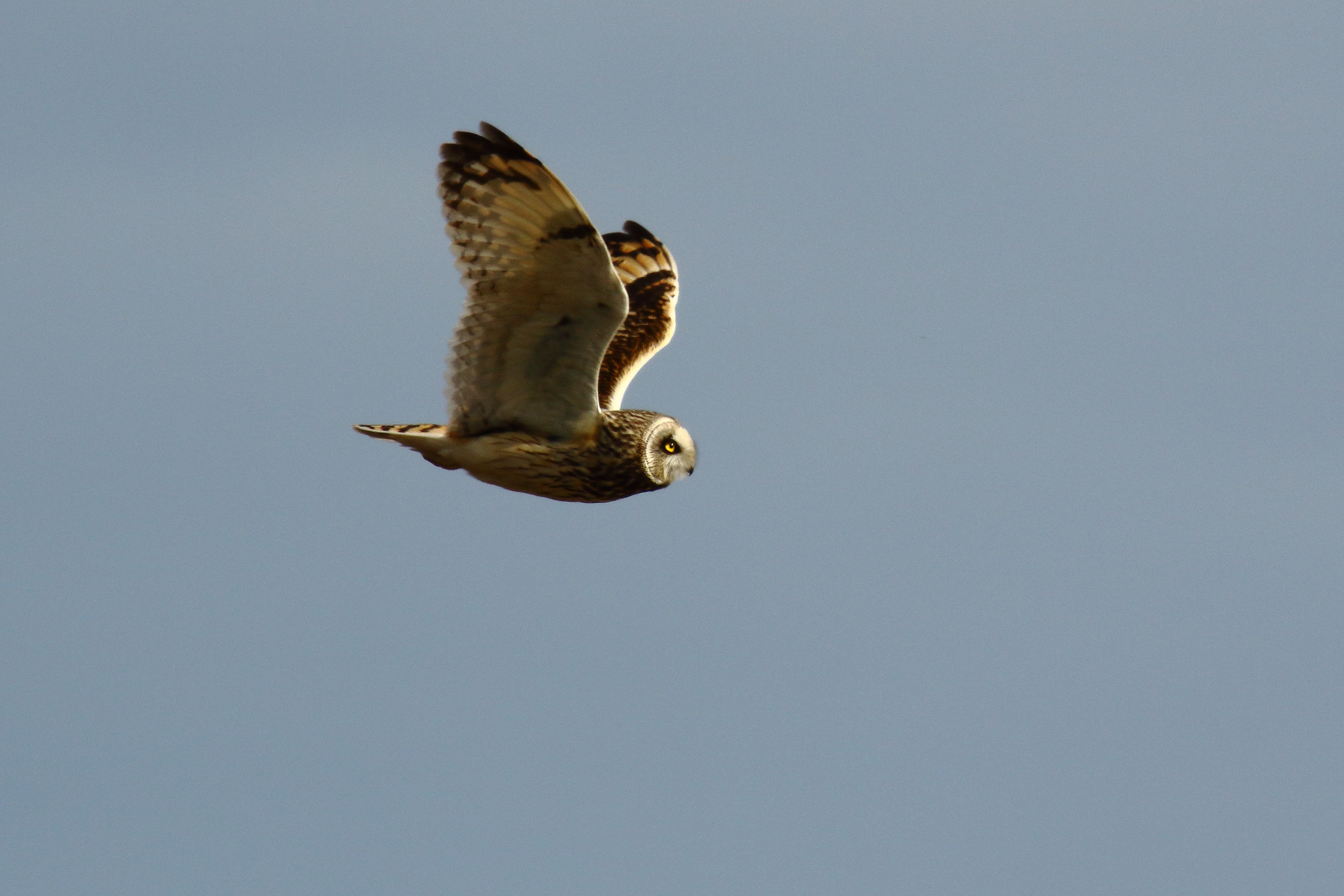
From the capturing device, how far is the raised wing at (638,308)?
32.6 feet

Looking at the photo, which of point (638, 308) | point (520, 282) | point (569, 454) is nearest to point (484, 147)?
point (520, 282)

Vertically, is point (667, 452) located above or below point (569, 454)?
above

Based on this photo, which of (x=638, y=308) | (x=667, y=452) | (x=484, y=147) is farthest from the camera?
(x=638, y=308)

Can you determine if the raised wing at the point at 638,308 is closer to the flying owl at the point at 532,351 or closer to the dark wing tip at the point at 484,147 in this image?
A: the flying owl at the point at 532,351

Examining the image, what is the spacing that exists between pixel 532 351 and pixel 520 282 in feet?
1.41

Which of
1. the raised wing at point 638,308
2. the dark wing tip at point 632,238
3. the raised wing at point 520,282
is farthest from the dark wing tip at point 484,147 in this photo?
the dark wing tip at point 632,238

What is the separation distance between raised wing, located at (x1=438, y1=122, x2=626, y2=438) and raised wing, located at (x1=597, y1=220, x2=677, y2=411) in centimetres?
56

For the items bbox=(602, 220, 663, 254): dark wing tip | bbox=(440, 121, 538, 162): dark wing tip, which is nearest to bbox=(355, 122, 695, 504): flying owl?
bbox=(440, 121, 538, 162): dark wing tip

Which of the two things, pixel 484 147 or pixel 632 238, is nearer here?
pixel 484 147

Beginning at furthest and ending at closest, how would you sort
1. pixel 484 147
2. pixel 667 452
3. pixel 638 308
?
pixel 638 308 → pixel 667 452 → pixel 484 147

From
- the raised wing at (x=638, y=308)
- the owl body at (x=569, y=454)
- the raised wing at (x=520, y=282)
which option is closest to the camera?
the raised wing at (x=520, y=282)

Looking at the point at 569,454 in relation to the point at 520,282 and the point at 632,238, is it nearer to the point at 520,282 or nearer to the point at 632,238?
the point at 520,282

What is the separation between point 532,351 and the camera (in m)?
8.53

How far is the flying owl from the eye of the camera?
→ 8.14 meters
